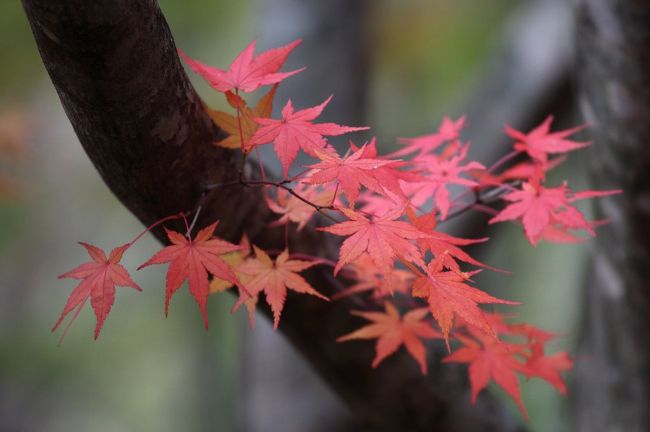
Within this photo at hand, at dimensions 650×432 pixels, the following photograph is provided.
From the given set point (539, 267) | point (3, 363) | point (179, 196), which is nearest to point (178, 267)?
point (179, 196)

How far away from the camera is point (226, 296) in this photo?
5938 millimetres

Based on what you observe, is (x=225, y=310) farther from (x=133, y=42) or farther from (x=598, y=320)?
(x=133, y=42)

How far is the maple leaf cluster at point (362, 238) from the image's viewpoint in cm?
62

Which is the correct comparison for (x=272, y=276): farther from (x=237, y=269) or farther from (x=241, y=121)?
(x=241, y=121)

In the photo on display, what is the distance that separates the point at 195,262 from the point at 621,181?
0.80 meters

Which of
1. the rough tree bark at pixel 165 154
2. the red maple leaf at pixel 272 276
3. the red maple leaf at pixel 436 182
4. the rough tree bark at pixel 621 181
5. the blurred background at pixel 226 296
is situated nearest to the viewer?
the rough tree bark at pixel 165 154

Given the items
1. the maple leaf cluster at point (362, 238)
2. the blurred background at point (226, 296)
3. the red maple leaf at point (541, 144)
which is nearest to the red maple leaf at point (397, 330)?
the maple leaf cluster at point (362, 238)

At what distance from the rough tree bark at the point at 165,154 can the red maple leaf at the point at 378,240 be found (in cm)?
20

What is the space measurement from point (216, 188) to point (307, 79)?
4.32ft

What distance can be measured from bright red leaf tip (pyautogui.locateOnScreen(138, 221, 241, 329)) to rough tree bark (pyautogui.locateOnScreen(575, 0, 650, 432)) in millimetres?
753

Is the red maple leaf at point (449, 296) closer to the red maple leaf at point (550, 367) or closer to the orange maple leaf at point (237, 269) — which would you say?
the orange maple leaf at point (237, 269)

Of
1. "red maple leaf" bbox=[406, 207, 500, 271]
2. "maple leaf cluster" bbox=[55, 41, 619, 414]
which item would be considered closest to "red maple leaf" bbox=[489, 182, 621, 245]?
"maple leaf cluster" bbox=[55, 41, 619, 414]

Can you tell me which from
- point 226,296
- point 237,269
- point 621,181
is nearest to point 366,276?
point 237,269

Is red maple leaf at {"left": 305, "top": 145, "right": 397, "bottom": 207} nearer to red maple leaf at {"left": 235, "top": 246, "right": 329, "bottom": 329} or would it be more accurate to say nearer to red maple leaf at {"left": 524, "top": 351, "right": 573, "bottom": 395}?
red maple leaf at {"left": 235, "top": 246, "right": 329, "bottom": 329}
